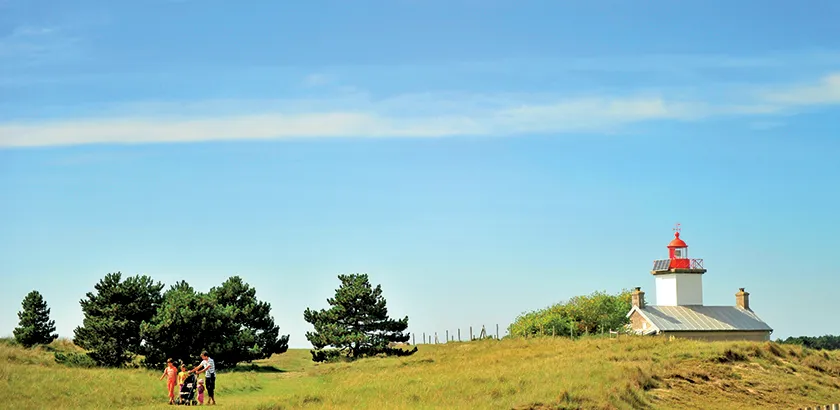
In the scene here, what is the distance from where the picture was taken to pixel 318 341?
61500 millimetres

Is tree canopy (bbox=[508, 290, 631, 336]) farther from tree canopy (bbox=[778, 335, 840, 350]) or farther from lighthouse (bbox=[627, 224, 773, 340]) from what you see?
tree canopy (bbox=[778, 335, 840, 350])

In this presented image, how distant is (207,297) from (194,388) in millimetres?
24143

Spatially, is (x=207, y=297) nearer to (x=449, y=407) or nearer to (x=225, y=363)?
(x=225, y=363)

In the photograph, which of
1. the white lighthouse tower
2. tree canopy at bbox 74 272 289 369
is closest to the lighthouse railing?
the white lighthouse tower

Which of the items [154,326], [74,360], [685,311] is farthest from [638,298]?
[74,360]

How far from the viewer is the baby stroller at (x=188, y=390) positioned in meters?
33.1

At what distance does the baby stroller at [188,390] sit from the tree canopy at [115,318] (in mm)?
21250

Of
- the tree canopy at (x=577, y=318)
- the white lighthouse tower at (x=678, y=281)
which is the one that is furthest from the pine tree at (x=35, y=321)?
the white lighthouse tower at (x=678, y=281)

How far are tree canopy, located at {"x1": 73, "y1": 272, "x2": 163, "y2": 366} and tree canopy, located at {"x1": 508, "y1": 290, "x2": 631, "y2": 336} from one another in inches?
1186

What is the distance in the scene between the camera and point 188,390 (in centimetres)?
3334

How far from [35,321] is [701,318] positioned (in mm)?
55261

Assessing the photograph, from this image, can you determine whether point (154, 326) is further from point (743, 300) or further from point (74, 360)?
point (743, 300)

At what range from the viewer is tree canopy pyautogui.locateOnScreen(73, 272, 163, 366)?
5322 cm

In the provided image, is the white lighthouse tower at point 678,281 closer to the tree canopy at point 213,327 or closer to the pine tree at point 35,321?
the tree canopy at point 213,327
